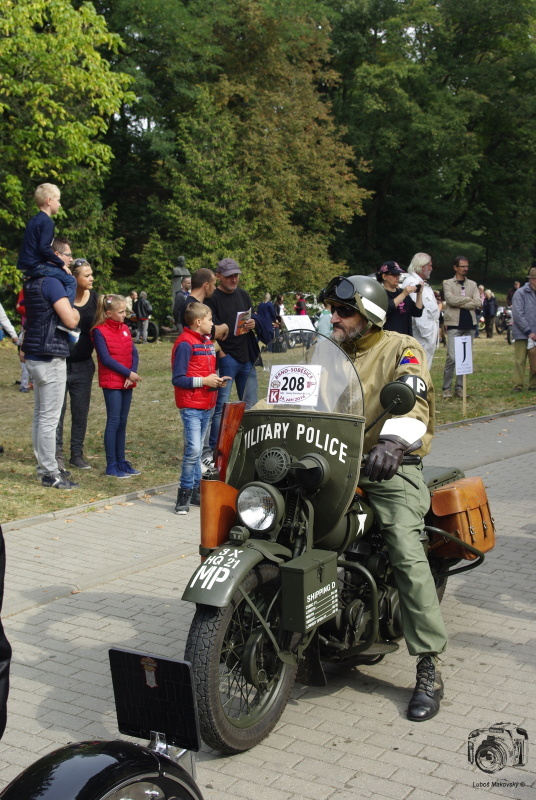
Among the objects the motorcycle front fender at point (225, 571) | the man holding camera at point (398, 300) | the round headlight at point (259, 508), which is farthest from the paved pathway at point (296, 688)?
the man holding camera at point (398, 300)

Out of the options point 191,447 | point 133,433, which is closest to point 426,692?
point 191,447

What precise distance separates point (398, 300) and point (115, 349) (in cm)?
374

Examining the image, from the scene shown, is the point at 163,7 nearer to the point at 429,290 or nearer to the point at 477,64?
the point at 477,64

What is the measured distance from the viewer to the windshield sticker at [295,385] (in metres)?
4.04

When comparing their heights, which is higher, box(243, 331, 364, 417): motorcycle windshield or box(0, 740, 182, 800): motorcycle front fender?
box(243, 331, 364, 417): motorcycle windshield

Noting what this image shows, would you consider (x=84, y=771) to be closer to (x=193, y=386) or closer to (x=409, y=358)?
(x=409, y=358)

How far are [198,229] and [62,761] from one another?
3288 centimetres

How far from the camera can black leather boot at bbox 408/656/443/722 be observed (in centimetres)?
407

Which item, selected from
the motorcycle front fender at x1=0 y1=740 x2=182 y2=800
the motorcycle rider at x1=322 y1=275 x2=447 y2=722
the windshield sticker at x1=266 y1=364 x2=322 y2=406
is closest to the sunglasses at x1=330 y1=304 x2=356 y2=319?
the motorcycle rider at x1=322 y1=275 x2=447 y2=722

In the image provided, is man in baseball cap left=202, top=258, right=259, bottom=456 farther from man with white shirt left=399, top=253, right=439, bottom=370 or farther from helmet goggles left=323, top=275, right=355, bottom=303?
helmet goggles left=323, top=275, right=355, bottom=303

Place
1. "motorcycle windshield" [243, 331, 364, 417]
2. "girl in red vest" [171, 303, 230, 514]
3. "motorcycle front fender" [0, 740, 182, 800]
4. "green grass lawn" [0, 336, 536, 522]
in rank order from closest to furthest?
"motorcycle front fender" [0, 740, 182, 800], "motorcycle windshield" [243, 331, 364, 417], "girl in red vest" [171, 303, 230, 514], "green grass lawn" [0, 336, 536, 522]

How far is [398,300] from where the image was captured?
36.4 ft

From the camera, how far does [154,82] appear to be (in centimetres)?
3812

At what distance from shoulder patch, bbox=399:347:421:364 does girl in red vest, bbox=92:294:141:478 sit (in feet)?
16.4
